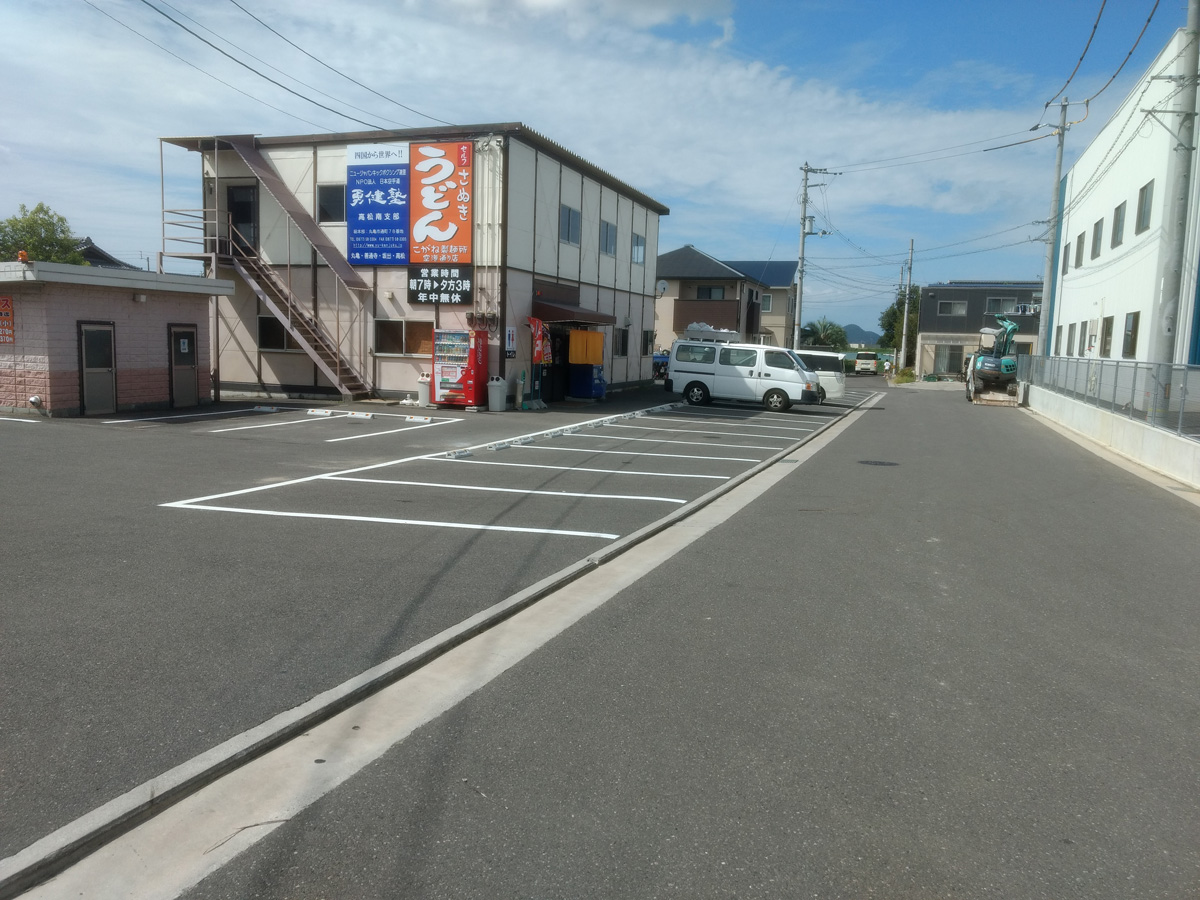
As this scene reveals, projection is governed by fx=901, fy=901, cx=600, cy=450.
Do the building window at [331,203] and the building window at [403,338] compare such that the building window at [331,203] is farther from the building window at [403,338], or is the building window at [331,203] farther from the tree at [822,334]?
the tree at [822,334]

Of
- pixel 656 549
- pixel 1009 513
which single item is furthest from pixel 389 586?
pixel 1009 513

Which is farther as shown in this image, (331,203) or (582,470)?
(331,203)

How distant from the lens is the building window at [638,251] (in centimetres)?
3269

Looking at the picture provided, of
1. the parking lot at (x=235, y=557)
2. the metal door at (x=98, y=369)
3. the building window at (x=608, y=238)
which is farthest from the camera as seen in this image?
the building window at (x=608, y=238)

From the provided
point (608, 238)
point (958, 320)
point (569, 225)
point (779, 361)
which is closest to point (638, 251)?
point (608, 238)

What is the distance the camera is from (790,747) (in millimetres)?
4246

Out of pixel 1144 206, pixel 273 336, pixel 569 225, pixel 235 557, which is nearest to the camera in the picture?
pixel 235 557

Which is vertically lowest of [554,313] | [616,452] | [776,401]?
[616,452]

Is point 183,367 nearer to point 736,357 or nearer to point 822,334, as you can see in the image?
point 736,357

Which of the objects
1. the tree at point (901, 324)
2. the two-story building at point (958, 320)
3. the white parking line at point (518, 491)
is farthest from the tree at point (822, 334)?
the white parking line at point (518, 491)

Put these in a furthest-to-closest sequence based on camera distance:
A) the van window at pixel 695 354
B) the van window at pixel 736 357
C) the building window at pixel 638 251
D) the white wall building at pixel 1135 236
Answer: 1. the building window at pixel 638 251
2. the van window at pixel 695 354
3. the van window at pixel 736 357
4. the white wall building at pixel 1135 236

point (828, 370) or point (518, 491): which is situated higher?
point (828, 370)

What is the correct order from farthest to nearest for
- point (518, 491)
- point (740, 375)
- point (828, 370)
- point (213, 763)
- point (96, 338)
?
point (828, 370) → point (740, 375) → point (96, 338) → point (518, 491) → point (213, 763)

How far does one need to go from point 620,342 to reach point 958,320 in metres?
38.6
